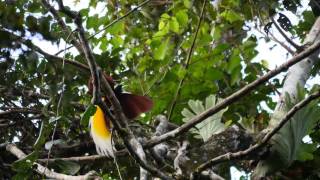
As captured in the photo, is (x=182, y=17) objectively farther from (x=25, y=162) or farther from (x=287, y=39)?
(x=25, y=162)

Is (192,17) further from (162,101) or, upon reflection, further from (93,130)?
(93,130)

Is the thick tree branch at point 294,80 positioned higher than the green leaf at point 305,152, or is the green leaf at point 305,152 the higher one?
the thick tree branch at point 294,80

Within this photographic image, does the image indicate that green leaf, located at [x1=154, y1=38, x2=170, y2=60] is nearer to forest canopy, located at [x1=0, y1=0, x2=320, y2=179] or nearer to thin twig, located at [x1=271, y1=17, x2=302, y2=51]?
forest canopy, located at [x1=0, y1=0, x2=320, y2=179]

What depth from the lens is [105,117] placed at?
280 centimetres

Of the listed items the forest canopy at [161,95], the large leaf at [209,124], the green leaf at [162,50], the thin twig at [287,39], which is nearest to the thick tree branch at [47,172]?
the forest canopy at [161,95]

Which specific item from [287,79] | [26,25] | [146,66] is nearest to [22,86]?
[146,66]

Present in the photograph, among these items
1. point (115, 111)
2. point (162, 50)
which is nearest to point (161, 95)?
point (162, 50)

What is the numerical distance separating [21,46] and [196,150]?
4.10 feet

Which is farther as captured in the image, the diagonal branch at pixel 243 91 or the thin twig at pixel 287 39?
the thin twig at pixel 287 39

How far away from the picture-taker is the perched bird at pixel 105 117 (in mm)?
2803

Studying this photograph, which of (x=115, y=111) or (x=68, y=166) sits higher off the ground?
(x=115, y=111)

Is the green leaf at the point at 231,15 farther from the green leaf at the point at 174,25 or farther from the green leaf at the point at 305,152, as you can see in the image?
the green leaf at the point at 305,152

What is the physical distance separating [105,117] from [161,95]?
2.31ft

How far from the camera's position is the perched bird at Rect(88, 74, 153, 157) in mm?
2803
